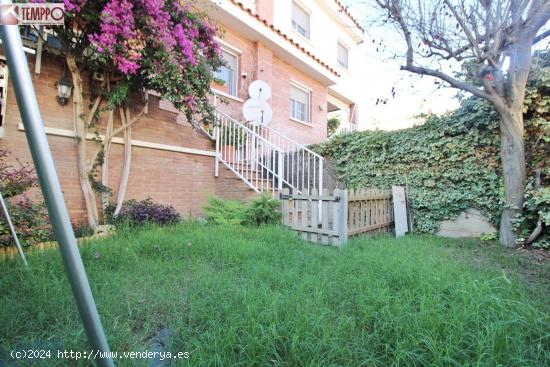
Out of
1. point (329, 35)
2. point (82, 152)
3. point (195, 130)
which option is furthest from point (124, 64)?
point (329, 35)

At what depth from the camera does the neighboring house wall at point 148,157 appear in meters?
4.35

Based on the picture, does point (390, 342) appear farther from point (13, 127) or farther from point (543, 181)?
point (13, 127)

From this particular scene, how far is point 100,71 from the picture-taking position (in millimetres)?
4781

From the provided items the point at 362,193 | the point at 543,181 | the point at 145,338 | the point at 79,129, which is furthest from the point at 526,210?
the point at 79,129

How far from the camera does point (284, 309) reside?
6.40 ft

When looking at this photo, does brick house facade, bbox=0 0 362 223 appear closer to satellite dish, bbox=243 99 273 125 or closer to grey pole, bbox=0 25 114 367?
satellite dish, bbox=243 99 273 125

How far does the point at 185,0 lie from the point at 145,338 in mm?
5839

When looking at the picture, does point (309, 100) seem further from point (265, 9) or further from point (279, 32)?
point (265, 9)

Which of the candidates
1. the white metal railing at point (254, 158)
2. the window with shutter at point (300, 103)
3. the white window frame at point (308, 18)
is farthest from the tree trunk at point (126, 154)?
the white window frame at point (308, 18)

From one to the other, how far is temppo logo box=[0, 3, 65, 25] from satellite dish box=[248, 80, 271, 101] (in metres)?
5.02

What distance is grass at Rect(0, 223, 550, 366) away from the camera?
1577mm

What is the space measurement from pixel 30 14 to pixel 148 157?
10.5 feet

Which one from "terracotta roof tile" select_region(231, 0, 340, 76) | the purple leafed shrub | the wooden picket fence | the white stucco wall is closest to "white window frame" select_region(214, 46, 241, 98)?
"terracotta roof tile" select_region(231, 0, 340, 76)

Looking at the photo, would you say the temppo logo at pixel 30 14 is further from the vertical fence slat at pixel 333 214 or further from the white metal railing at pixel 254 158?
the vertical fence slat at pixel 333 214
